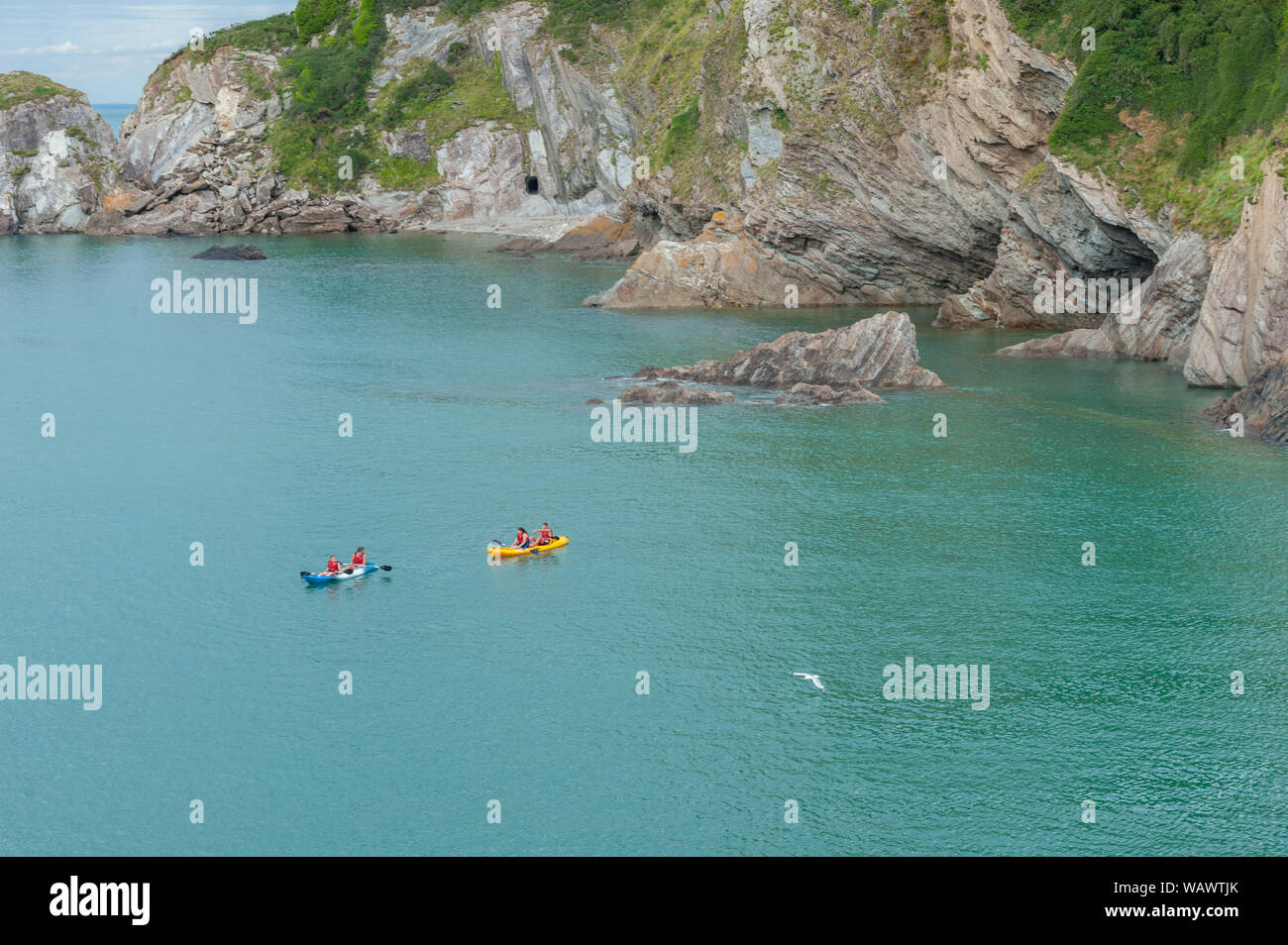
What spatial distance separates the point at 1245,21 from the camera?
7119 cm

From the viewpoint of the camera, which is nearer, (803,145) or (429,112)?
(803,145)

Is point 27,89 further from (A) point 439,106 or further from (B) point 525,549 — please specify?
(B) point 525,549

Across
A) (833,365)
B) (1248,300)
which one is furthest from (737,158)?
(1248,300)

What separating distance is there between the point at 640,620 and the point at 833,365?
106ft

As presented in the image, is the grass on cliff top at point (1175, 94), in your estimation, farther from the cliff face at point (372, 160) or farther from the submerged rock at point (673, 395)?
the cliff face at point (372, 160)

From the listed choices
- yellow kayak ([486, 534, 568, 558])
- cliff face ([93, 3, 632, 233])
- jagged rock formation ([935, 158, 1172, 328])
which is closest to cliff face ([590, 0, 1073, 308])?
jagged rock formation ([935, 158, 1172, 328])

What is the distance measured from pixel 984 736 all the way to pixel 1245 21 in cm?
5238

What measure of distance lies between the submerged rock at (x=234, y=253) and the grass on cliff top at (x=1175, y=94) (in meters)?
81.4

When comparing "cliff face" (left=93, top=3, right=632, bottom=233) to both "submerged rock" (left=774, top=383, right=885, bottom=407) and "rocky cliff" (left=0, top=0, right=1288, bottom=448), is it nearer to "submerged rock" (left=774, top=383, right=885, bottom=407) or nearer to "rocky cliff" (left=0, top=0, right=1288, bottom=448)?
"rocky cliff" (left=0, top=0, right=1288, bottom=448)

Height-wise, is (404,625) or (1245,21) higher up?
(1245,21)

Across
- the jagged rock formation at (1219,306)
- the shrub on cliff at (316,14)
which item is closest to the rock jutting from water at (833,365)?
the jagged rock formation at (1219,306)

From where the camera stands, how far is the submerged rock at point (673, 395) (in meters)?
67.2
